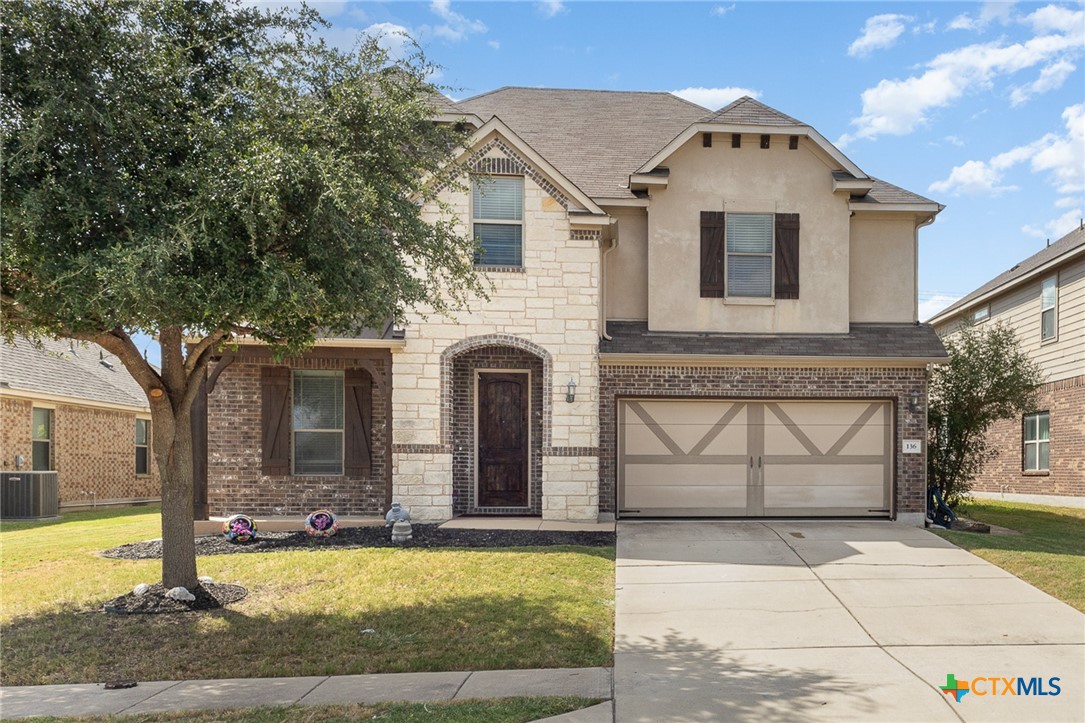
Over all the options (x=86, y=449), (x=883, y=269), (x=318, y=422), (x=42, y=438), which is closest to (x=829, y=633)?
(x=883, y=269)

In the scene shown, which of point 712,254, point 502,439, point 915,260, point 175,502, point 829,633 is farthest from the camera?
point 915,260

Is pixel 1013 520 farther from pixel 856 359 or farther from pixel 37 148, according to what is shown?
pixel 37 148

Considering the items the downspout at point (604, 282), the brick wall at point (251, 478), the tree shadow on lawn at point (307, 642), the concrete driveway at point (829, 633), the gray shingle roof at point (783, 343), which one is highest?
the downspout at point (604, 282)

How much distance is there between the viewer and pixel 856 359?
13.6m

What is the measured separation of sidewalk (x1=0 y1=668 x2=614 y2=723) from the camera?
579 cm

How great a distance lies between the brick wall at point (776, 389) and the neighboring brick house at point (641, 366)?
0.10ft

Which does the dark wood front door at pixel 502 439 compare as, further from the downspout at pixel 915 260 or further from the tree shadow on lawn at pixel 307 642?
the downspout at pixel 915 260

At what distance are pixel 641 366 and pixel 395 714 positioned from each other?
8.93m

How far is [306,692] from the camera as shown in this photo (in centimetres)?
607

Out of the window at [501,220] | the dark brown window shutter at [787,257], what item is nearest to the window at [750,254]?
the dark brown window shutter at [787,257]

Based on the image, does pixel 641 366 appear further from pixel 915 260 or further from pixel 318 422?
pixel 318 422

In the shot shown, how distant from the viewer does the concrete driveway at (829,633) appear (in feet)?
18.6

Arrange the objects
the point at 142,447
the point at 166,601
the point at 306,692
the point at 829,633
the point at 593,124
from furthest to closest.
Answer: the point at 142,447, the point at 593,124, the point at 166,601, the point at 829,633, the point at 306,692

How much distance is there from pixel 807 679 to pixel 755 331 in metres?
8.78
